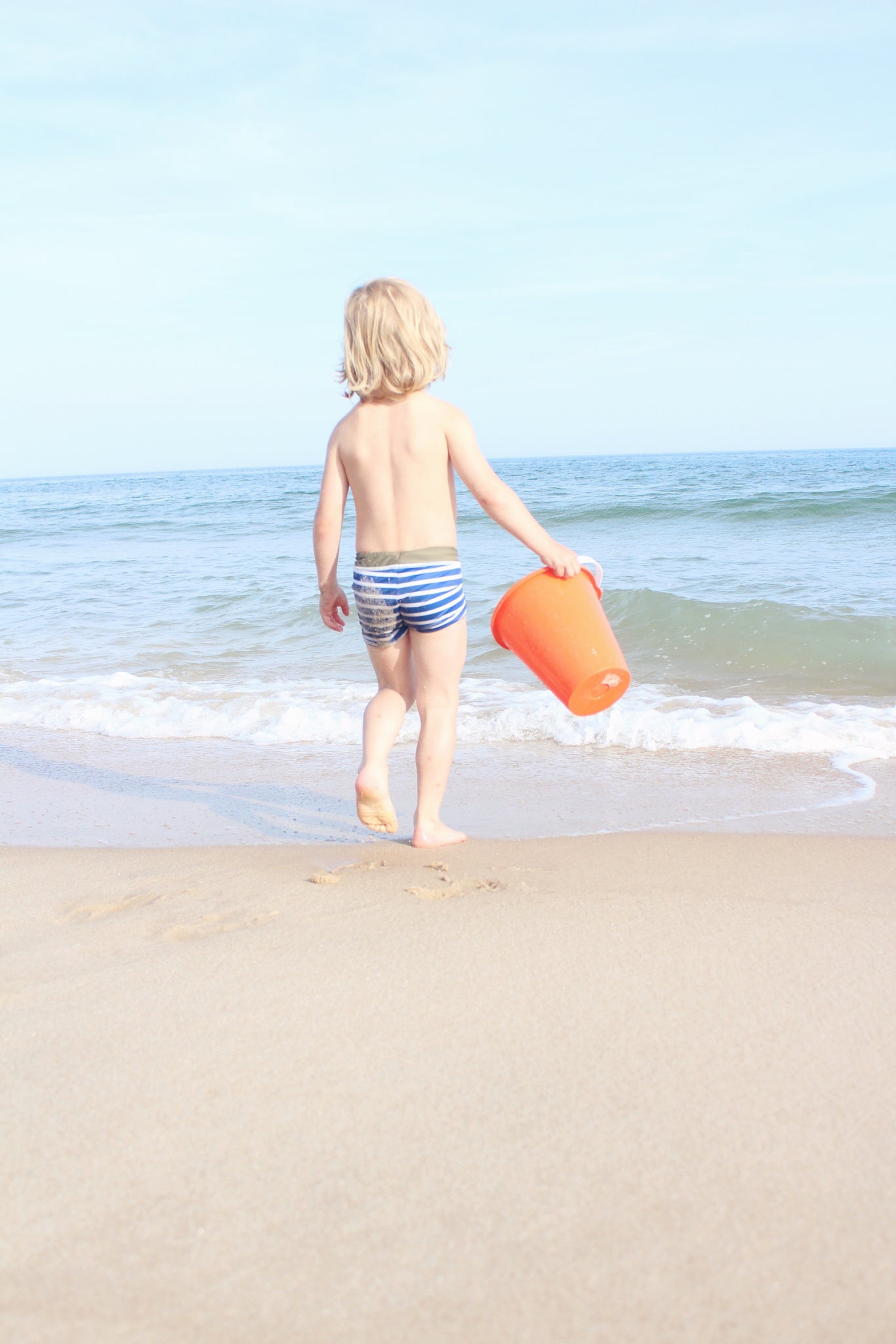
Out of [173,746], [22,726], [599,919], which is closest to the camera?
[599,919]

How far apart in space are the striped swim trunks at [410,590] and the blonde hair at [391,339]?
436 mm

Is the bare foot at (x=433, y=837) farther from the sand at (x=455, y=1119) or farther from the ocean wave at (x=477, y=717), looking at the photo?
the ocean wave at (x=477, y=717)

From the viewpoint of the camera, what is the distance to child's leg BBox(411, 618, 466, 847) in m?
2.73

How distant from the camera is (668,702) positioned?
478 cm

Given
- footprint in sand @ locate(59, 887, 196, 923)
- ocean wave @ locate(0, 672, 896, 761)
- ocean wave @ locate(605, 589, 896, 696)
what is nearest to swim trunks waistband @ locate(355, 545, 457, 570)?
footprint in sand @ locate(59, 887, 196, 923)

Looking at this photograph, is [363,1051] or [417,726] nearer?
[363,1051]

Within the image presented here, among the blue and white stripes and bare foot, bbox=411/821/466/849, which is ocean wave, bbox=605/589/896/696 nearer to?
bare foot, bbox=411/821/466/849

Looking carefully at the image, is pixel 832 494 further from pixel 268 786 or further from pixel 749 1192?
pixel 749 1192

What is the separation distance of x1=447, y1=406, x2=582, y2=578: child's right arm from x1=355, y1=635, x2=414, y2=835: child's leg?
44cm

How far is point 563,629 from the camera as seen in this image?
8.83ft

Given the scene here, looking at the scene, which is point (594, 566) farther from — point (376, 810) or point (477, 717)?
point (477, 717)

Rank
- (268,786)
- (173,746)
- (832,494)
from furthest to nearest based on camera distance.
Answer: (832,494), (173,746), (268,786)

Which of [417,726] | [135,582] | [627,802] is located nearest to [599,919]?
[627,802]

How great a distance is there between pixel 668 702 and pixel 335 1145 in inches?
145
